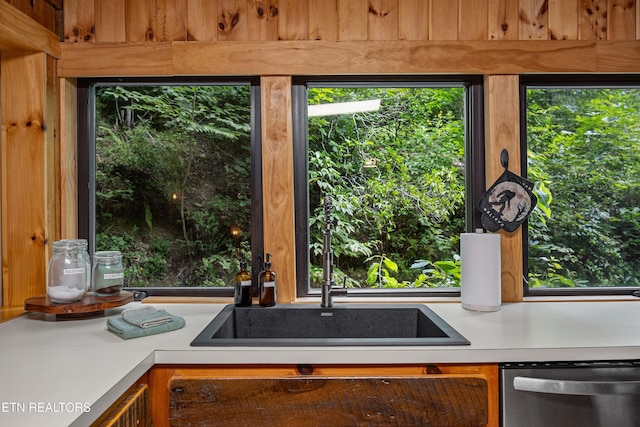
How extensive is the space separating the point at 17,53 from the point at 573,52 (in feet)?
7.71

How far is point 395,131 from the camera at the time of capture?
1979 mm

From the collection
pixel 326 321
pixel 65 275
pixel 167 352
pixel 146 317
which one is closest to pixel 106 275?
pixel 65 275

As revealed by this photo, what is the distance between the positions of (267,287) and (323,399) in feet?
2.04

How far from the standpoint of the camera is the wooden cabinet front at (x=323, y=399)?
121 cm

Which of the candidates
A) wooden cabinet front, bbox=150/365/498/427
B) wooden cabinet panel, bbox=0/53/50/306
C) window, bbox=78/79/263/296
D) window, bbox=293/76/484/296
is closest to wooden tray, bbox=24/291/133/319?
wooden cabinet panel, bbox=0/53/50/306

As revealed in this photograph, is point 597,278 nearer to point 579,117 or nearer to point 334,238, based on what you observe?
point 579,117

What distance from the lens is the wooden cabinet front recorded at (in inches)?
47.6

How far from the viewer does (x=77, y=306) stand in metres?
1.54

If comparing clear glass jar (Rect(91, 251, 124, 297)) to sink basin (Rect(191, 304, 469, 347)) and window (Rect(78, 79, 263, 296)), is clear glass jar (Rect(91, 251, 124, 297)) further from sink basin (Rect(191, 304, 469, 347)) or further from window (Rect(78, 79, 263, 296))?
sink basin (Rect(191, 304, 469, 347))

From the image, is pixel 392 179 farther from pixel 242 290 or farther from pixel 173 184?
pixel 173 184

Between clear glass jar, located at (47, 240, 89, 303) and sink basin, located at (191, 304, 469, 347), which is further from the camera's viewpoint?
sink basin, located at (191, 304, 469, 347)

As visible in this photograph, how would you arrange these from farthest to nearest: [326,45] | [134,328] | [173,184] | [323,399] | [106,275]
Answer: [173,184] < [326,45] < [106,275] < [134,328] < [323,399]

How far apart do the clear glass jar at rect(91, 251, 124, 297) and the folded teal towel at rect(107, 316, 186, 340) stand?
12.7 inches

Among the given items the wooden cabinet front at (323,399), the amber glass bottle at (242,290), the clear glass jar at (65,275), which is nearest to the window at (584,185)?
the wooden cabinet front at (323,399)
